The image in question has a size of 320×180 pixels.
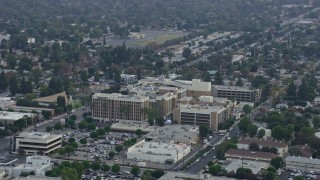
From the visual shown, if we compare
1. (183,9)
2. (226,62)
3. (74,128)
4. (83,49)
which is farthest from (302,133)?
(183,9)

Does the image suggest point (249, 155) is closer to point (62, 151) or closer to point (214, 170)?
point (214, 170)

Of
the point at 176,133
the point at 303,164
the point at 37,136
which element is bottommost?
the point at 303,164

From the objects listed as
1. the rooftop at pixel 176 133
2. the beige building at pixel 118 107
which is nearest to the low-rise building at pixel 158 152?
the rooftop at pixel 176 133

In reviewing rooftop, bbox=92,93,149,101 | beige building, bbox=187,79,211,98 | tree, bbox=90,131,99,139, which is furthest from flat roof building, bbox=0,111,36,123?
beige building, bbox=187,79,211,98

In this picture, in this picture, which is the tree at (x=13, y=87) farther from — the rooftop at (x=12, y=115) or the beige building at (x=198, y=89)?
the beige building at (x=198, y=89)

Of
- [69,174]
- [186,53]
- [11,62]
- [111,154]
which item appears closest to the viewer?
[69,174]

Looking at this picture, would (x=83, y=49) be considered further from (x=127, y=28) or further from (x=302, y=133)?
(x=302, y=133)

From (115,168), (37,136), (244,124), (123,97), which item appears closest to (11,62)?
(123,97)

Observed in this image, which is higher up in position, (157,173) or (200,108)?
(200,108)
